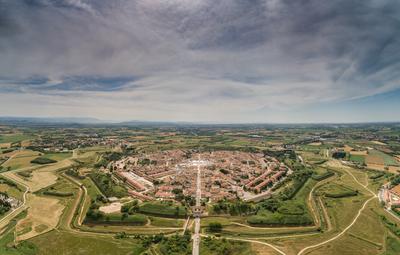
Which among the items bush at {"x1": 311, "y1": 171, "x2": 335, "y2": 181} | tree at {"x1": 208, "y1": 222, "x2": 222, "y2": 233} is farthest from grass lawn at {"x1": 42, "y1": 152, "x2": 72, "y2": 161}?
bush at {"x1": 311, "y1": 171, "x2": 335, "y2": 181}

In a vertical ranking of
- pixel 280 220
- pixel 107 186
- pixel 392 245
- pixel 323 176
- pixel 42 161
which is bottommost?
Answer: pixel 392 245

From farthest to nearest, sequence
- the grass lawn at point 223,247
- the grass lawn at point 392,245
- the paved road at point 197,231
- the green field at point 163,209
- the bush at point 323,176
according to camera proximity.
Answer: the bush at point 323,176 → the green field at point 163,209 → the grass lawn at point 392,245 → the paved road at point 197,231 → the grass lawn at point 223,247

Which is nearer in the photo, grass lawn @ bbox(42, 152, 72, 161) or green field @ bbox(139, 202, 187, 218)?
green field @ bbox(139, 202, 187, 218)

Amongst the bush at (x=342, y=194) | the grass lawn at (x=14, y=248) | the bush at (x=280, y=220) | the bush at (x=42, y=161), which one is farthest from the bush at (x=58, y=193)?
the bush at (x=342, y=194)

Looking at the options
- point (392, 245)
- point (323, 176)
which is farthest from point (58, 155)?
point (392, 245)

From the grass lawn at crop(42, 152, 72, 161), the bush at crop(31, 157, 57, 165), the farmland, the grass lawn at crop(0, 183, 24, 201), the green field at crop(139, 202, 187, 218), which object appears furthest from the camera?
the grass lawn at crop(42, 152, 72, 161)

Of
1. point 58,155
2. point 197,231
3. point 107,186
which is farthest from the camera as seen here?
point 58,155

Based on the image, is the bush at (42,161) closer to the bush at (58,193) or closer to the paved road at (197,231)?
the bush at (58,193)

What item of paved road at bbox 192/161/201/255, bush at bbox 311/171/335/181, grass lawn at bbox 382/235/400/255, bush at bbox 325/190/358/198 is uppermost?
bush at bbox 311/171/335/181

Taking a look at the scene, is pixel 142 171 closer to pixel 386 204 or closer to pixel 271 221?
pixel 271 221

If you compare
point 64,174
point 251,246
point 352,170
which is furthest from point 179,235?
point 352,170

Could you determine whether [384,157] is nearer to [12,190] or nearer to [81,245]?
[81,245]

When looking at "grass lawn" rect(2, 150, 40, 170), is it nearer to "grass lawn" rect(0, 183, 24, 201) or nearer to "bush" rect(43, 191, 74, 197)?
"grass lawn" rect(0, 183, 24, 201)
